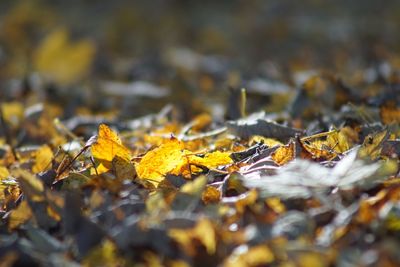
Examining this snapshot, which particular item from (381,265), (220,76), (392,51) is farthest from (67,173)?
(392,51)

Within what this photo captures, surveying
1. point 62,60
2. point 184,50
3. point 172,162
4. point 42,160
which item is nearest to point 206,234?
point 172,162

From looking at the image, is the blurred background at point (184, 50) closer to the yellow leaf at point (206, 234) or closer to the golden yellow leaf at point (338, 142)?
the golden yellow leaf at point (338, 142)

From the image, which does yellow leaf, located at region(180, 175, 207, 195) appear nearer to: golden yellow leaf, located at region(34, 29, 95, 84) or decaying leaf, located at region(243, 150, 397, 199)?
decaying leaf, located at region(243, 150, 397, 199)

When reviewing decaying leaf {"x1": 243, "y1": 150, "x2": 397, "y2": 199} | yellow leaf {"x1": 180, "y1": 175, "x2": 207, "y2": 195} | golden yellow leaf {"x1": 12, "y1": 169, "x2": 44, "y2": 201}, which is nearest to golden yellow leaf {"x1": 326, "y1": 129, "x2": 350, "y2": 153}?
decaying leaf {"x1": 243, "y1": 150, "x2": 397, "y2": 199}

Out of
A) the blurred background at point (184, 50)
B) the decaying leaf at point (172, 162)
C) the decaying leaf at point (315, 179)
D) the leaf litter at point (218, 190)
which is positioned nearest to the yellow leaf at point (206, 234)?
the leaf litter at point (218, 190)

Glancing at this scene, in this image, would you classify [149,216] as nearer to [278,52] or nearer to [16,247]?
[16,247]
